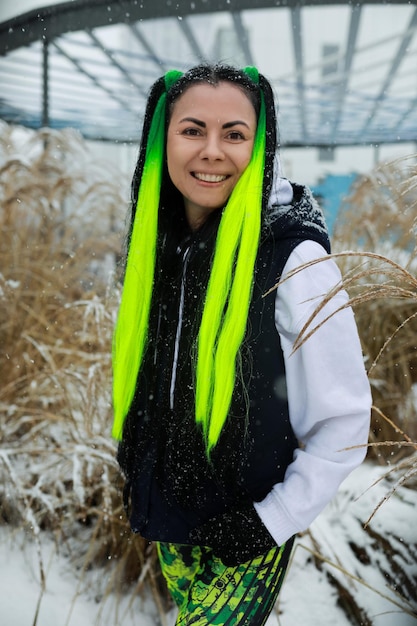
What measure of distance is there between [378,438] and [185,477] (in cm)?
145

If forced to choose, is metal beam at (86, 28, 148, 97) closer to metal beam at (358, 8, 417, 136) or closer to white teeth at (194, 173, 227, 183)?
metal beam at (358, 8, 417, 136)

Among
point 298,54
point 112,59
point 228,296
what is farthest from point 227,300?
point 298,54

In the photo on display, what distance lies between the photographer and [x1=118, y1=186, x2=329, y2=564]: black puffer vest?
109 centimetres

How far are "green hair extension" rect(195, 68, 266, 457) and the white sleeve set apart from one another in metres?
0.08

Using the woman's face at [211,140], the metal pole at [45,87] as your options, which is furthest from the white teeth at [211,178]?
the metal pole at [45,87]

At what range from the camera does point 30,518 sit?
1746 mm

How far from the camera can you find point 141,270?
1.29 meters

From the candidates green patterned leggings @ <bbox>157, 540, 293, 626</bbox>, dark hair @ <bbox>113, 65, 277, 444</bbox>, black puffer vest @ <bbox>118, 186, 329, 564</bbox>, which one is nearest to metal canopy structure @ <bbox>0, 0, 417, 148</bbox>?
dark hair @ <bbox>113, 65, 277, 444</bbox>

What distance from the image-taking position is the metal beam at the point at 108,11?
590 cm

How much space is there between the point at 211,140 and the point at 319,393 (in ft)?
1.73

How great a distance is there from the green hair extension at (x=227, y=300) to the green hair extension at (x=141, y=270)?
0.68ft

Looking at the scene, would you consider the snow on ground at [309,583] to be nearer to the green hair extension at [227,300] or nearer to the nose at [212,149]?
the green hair extension at [227,300]

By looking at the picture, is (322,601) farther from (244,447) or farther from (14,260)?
(14,260)

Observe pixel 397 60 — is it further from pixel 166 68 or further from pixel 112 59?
pixel 112 59
